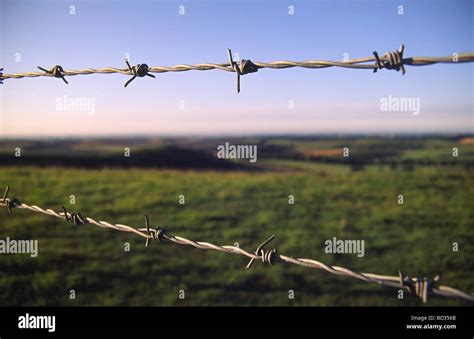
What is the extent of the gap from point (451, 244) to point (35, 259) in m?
6.18

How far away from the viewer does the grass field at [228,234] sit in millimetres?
4539

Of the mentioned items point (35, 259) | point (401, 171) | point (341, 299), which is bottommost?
point (341, 299)

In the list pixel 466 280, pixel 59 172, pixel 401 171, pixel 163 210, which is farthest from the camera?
pixel 401 171

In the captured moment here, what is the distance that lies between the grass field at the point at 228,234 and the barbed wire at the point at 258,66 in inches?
108

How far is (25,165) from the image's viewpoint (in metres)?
12.8

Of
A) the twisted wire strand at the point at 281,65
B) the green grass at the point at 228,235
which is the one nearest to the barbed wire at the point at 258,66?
the twisted wire strand at the point at 281,65

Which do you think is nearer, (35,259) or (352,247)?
(35,259)

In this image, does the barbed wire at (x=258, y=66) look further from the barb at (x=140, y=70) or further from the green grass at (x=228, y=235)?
the green grass at (x=228, y=235)

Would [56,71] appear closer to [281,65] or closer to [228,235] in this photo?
[281,65]
